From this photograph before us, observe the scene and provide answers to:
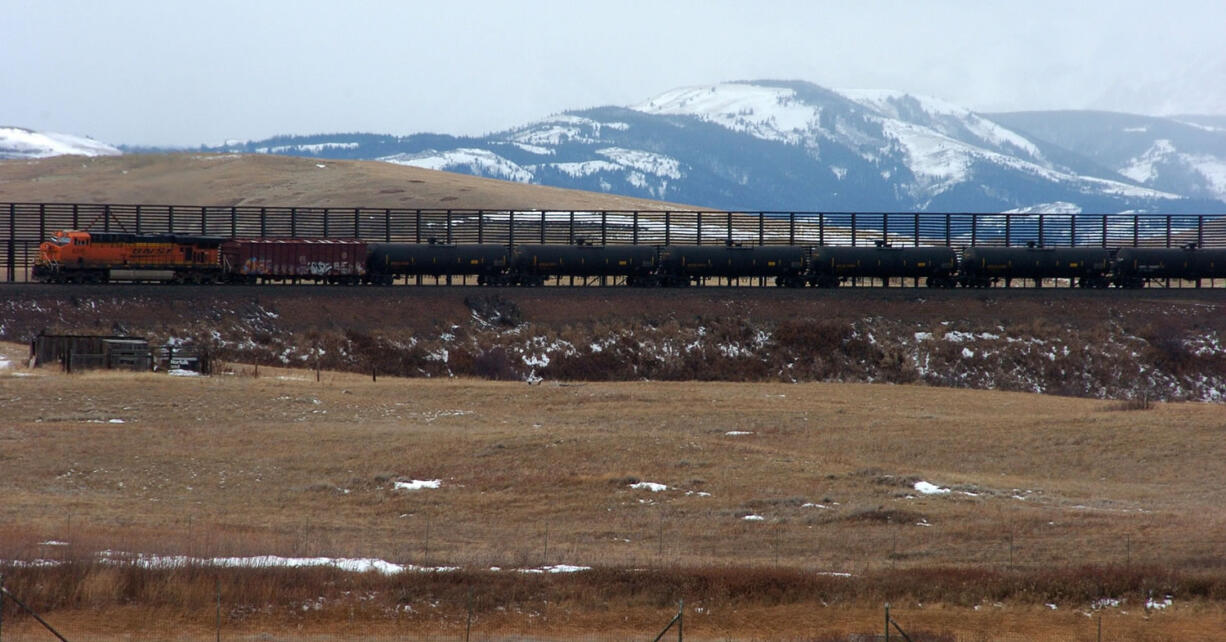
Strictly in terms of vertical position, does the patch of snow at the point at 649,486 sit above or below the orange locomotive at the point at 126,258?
below

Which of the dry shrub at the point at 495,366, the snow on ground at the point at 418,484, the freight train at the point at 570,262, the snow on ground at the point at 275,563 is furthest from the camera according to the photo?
the freight train at the point at 570,262

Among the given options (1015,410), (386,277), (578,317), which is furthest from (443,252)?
(1015,410)

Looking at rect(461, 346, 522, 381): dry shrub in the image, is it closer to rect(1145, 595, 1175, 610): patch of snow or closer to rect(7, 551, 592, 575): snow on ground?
rect(7, 551, 592, 575): snow on ground

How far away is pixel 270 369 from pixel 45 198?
76.8m

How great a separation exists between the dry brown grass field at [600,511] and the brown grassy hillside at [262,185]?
78034 mm

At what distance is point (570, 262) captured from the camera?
69.4m

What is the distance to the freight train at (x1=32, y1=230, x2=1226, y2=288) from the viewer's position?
6281 cm

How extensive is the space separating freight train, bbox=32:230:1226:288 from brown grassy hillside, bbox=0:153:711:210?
48297 mm

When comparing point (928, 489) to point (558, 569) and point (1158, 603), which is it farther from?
point (558, 569)

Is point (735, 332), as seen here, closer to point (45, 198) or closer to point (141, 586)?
point (141, 586)

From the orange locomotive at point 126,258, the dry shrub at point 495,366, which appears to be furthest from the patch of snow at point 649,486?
the orange locomotive at point 126,258

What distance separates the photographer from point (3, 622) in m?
17.0

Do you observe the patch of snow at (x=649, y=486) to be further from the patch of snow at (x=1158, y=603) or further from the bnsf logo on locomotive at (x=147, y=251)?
the bnsf logo on locomotive at (x=147, y=251)

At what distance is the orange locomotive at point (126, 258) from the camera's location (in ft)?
203
